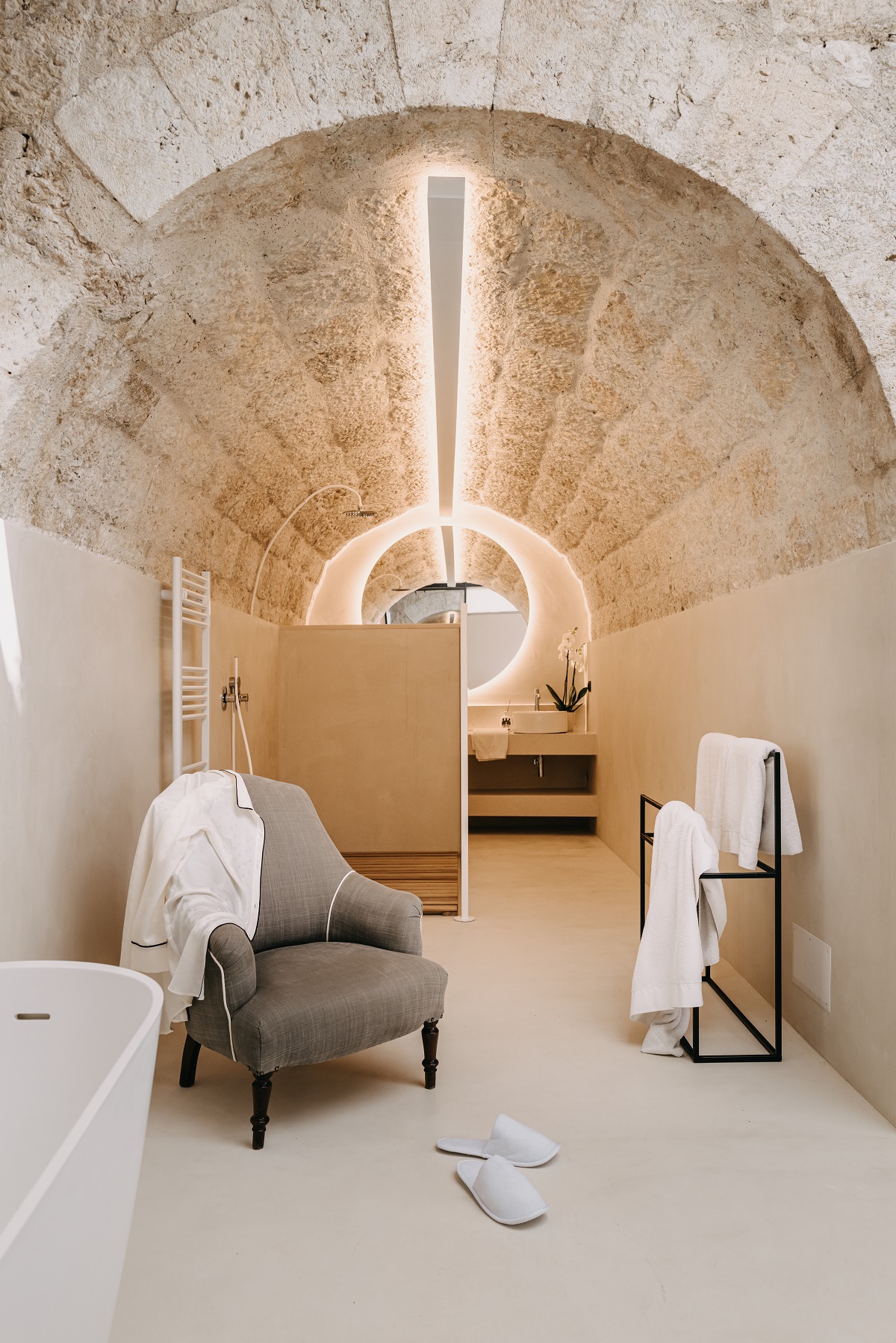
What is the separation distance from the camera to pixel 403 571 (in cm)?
853

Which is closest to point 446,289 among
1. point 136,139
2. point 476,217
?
point 476,217

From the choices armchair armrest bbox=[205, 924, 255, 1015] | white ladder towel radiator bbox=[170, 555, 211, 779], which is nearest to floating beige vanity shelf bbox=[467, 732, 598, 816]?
white ladder towel radiator bbox=[170, 555, 211, 779]

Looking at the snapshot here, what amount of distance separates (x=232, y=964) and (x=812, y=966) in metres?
1.81

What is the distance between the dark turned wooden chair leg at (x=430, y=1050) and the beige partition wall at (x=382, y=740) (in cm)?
240

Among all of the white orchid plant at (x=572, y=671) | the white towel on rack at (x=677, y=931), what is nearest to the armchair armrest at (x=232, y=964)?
the white towel on rack at (x=677, y=931)

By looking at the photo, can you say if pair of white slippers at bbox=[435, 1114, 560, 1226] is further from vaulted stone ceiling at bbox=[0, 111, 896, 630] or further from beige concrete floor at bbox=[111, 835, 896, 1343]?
vaulted stone ceiling at bbox=[0, 111, 896, 630]

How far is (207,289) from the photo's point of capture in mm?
2559

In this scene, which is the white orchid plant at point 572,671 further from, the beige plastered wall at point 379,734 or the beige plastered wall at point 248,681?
the beige plastered wall at point 248,681

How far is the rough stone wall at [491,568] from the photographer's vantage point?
26.2 feet

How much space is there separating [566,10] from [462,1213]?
Result: 8.76 ft

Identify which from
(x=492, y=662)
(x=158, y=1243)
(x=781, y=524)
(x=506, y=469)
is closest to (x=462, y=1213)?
(x=158, y=1243)

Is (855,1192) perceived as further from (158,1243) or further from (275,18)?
(275,18)

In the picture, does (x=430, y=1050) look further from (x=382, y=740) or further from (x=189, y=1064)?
(x=382, y=740)

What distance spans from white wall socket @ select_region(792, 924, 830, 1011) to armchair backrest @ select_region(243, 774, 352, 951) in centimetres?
153
